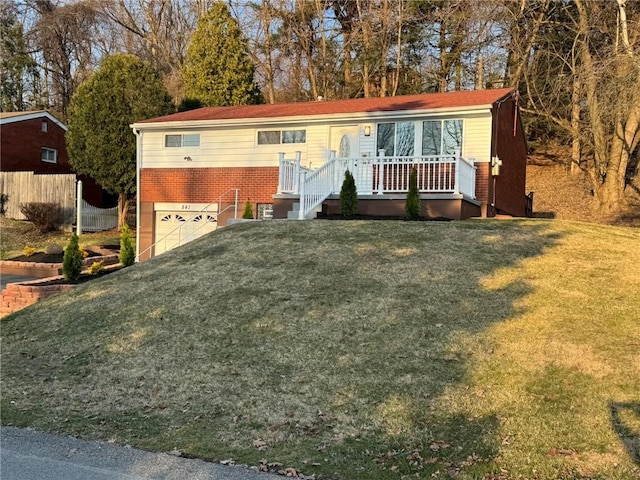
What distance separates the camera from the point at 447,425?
14.5ft

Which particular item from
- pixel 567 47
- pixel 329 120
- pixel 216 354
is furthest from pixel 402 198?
pixel 567 47

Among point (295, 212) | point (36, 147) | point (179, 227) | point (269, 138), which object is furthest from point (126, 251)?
point (36, 147)

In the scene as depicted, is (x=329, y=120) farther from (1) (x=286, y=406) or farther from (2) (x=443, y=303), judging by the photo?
(1) (x=286, y=406)

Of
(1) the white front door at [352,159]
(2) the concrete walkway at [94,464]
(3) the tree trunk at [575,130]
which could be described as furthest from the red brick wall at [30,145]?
(2) the concrete walkway at [94,464]

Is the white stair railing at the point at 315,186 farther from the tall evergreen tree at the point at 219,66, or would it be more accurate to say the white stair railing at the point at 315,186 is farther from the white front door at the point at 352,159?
the tall evergreen tree at the point at 219,66

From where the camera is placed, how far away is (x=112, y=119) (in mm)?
22422

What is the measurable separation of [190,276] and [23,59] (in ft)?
108

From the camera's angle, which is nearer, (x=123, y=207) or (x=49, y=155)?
(x=123, y=207)

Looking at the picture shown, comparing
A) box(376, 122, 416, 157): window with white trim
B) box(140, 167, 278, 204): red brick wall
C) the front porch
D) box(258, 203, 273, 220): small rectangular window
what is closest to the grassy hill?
the front porch

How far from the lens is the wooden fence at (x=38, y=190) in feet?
74.7

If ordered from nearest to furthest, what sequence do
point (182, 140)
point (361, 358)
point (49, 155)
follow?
point (361, 358) → point (182, 140) → point (49, 155)

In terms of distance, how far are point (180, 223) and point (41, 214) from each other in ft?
21.3

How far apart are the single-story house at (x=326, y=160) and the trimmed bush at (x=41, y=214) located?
16.1 ft

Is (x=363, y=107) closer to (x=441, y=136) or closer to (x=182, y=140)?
(x=441, y=136)
